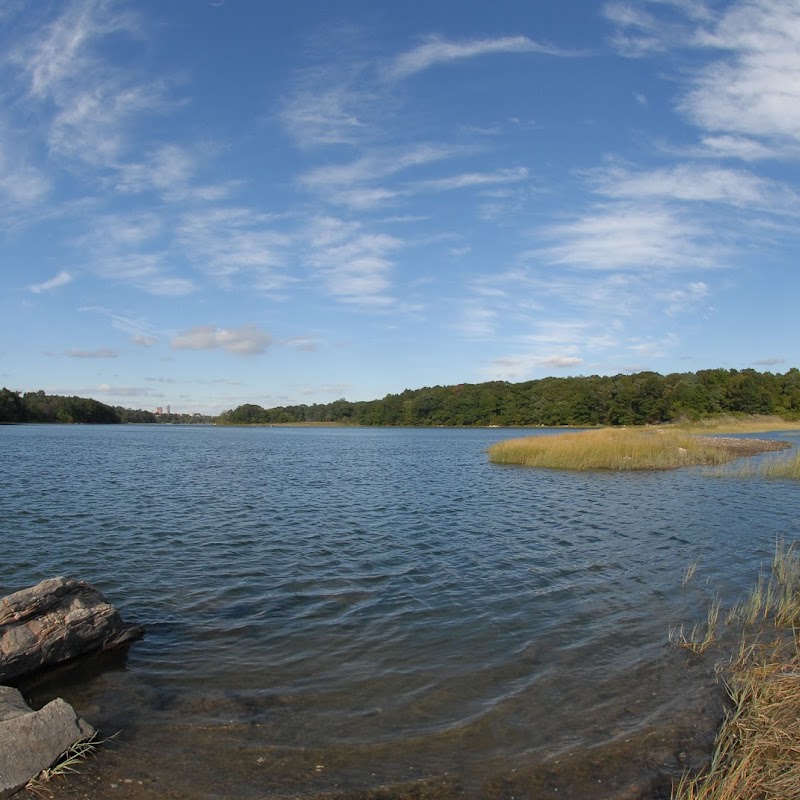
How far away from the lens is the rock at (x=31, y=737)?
496 centimetres

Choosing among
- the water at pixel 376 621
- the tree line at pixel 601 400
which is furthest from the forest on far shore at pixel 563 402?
the water at pixel 376 621

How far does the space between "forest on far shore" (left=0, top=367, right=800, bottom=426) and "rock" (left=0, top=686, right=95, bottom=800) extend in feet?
384

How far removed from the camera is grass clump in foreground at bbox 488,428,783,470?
3562 cm

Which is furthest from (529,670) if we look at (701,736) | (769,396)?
(769,396)

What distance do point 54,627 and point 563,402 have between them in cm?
13671

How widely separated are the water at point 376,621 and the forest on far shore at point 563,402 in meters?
103

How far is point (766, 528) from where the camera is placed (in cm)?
1747

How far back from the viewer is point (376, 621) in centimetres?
970

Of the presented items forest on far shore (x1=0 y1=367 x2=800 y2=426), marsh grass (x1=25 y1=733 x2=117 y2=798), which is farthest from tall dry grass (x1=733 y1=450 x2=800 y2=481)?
forest on far shore (x1=0 y1=367 x2=800 y2=426)

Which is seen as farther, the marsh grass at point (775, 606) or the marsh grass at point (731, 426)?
the marsh grass at point (731, 426)

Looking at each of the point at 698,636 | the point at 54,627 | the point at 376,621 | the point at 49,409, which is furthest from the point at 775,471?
the point at 49,409

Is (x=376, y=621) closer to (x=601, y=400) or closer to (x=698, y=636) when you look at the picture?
(x=698, y=636)

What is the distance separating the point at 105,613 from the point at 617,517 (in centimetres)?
1604

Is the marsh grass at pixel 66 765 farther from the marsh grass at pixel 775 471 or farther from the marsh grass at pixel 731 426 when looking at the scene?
the marsh grass at pixel 731 426
